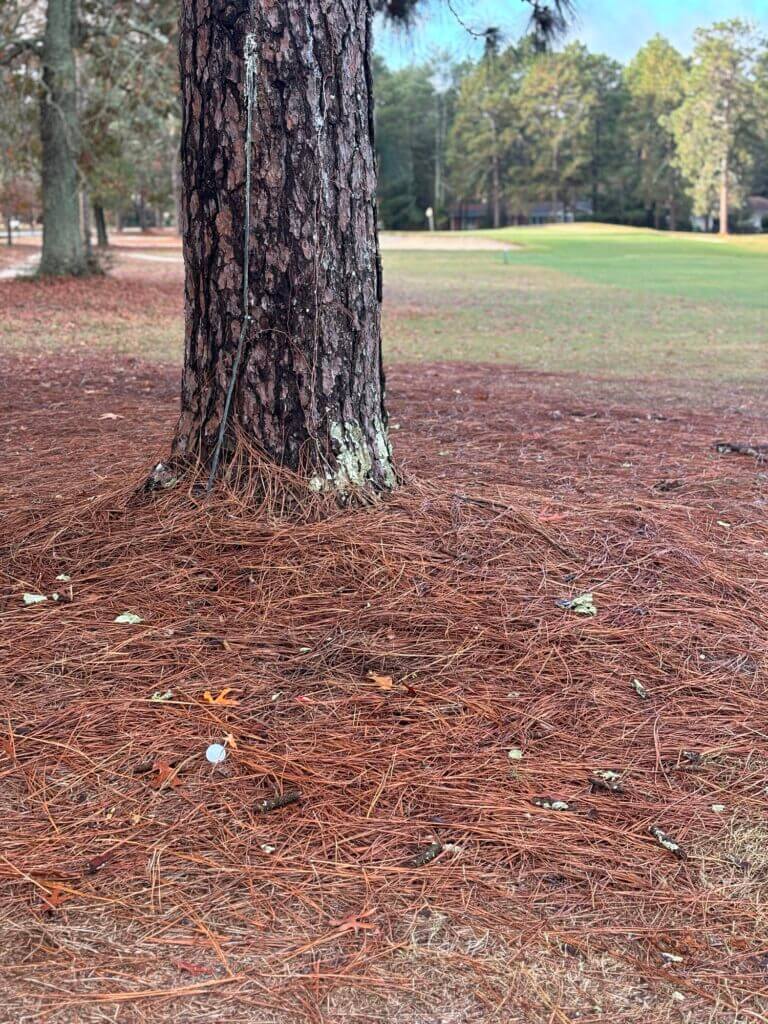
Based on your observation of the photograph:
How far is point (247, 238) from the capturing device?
10.6ft

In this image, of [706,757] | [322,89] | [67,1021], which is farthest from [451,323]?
[67,1021]

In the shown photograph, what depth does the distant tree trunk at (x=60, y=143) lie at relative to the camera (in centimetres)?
1694

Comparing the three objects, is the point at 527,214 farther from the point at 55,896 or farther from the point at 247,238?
the point at 55,896

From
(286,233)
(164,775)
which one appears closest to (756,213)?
(286,233)

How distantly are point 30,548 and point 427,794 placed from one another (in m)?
1.84

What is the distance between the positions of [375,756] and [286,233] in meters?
1.83

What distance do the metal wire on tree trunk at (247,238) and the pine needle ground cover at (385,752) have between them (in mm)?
252

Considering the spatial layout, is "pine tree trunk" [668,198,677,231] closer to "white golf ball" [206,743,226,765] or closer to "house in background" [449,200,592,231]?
"house in background" [449,200,592,231]

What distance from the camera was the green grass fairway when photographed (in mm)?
10859

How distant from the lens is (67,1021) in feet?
5.15

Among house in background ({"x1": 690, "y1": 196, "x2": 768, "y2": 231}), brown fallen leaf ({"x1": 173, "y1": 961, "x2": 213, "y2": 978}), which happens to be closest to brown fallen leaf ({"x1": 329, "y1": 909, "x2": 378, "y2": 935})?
brown fallen leaf ({"x1": 173, "y1": 961, "x2": 213, "y2": 978})

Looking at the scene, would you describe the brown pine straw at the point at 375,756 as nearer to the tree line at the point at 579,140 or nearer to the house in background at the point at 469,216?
the tree line at the point at 579,140

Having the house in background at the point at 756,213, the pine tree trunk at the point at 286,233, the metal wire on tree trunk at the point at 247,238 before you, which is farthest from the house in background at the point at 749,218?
the metal wire on tree trunk at the point at 247,238

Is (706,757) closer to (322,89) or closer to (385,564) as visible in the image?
(385,564)
